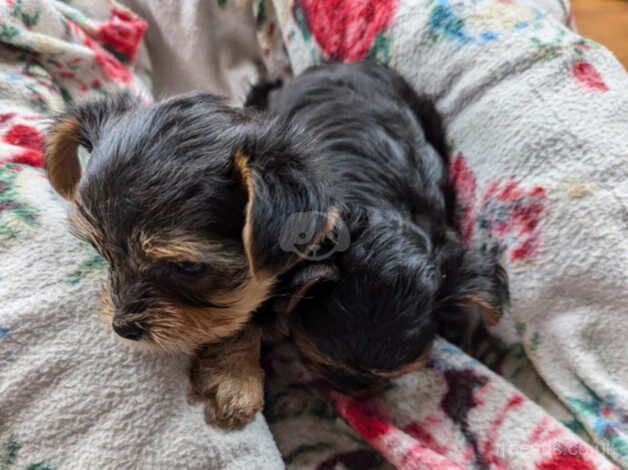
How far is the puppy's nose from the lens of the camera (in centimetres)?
129

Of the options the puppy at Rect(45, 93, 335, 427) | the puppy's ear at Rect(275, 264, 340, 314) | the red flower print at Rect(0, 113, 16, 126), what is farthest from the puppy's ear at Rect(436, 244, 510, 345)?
the red flower print at Rect(0, 113, 16, 126)

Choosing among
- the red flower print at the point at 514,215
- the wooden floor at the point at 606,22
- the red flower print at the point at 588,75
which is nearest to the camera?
the red flower print at the point at 514,215

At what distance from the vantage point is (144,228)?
124 cm

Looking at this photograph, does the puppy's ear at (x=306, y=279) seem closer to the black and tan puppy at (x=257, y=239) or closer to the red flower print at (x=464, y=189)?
the black and tan puppy at (x=257, y=239)

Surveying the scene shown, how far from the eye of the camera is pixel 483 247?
1883mm

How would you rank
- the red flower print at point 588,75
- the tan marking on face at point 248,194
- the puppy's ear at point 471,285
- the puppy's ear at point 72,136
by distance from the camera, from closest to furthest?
the tan marking on face at point 248,194, the puppy's ear at point 72,136, the puppy's ear at point 471,285, the red flower print at point 588,75

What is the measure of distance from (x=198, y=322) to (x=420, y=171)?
86 cm

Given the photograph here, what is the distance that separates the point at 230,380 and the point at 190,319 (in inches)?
9.4

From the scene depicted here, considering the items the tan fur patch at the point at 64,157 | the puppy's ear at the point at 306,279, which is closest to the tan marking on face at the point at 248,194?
the puppy's ear at the point at 306,279

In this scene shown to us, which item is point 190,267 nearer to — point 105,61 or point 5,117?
point 5,117

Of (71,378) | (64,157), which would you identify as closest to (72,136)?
(64,157)

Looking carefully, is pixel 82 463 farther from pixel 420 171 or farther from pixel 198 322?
pixel 420 171

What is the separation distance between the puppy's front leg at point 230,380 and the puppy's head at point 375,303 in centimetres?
14

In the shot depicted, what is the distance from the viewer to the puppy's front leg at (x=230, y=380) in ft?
4.74
